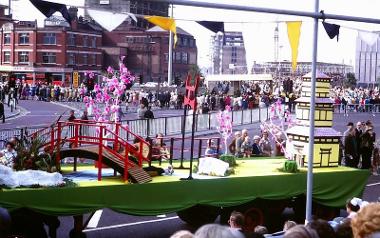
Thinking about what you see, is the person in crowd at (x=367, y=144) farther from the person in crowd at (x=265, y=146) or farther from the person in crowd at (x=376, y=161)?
the person in crowd at (x=265, y=146)

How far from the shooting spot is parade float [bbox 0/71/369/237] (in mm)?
10328

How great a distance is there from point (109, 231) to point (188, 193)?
2.40 metres

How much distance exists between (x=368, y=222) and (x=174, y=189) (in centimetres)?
671

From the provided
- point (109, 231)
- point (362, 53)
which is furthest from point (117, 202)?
point (362, 53)

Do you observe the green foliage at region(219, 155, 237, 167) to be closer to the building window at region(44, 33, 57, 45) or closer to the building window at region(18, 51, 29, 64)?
the building window at region(44, 33, 57, 45)

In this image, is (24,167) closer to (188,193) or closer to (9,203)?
(9,203)

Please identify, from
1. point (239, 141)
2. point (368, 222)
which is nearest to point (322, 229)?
point (368, 222)

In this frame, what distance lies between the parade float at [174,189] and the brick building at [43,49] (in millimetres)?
72131

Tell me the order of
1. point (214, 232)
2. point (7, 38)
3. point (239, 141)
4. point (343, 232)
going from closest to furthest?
point (214, 232) → point (343, 232) → point (239, 141) → point (7, 38)

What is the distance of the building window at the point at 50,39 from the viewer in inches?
3310

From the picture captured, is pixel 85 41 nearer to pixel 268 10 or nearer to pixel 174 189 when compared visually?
pixel 174 189

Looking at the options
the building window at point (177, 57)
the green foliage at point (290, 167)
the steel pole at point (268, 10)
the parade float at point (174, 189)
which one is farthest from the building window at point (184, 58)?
the steel pole at point (268, 10)

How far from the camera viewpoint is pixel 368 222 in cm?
499

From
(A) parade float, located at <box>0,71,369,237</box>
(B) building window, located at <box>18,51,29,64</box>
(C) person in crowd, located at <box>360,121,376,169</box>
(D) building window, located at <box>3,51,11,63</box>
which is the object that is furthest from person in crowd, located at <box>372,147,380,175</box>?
(D) building window, located at <box>3,51,11,63</box>
